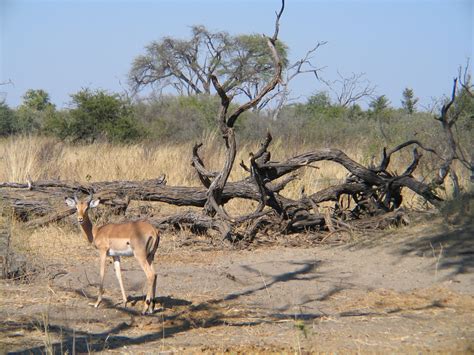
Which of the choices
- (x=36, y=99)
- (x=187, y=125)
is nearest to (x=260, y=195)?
(x=187, y=125)

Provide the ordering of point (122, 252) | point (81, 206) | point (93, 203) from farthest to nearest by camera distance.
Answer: point (93, 203)
point (81, 206)
point (122, 252)

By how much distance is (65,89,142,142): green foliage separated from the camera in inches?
871

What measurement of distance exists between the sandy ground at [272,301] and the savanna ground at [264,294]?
1 cm

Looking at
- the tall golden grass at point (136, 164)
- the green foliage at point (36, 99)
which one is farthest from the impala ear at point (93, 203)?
the green foliage at point (36, 99)

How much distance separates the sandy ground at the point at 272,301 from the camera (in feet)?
19.9

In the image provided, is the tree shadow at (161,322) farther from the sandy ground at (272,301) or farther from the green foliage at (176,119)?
the green foliage at (176,119)

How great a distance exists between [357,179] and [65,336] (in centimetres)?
664

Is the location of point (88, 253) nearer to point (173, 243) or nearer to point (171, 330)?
point (173, 243)

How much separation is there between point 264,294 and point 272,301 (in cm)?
26

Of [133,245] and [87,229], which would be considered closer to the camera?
[133,245]

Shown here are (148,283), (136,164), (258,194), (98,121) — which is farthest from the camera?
(98,121)

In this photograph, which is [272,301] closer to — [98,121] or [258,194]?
[258,194]

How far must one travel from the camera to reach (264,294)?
7.92 m

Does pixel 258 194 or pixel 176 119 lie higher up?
pixel 176 119
